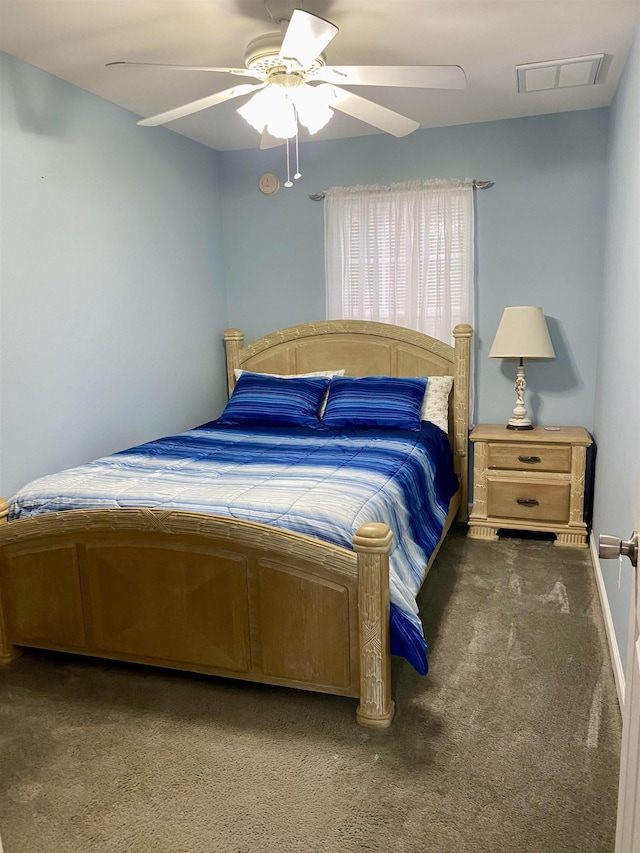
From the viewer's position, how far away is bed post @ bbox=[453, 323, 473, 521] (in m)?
3.94

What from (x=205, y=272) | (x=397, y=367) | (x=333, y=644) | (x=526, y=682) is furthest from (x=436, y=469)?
(x=205, y=272)

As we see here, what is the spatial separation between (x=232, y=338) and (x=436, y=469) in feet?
5.92

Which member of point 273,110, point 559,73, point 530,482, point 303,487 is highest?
point 559,73

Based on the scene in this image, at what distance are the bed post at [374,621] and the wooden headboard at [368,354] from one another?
213cm

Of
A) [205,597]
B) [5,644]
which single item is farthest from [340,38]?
[5,644]

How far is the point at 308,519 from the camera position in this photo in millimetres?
2207

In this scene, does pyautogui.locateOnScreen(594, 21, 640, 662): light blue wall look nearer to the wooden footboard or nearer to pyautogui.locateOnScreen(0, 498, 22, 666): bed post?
the wooden footboard

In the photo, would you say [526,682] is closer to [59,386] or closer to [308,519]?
[308,519]

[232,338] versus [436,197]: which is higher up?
[436,197]

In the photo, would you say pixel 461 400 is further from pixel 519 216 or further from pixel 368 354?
pixel 519 216

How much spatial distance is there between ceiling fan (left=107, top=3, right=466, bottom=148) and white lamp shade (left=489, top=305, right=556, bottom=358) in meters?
1.41

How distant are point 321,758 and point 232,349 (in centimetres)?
301

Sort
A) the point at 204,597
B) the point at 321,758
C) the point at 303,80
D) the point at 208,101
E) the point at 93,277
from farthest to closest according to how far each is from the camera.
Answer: the point at 93,277 < the point at 208,101 < the point at 303,80 < the point at 204,597 < the point at 321,758

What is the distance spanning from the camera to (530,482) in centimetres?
370
